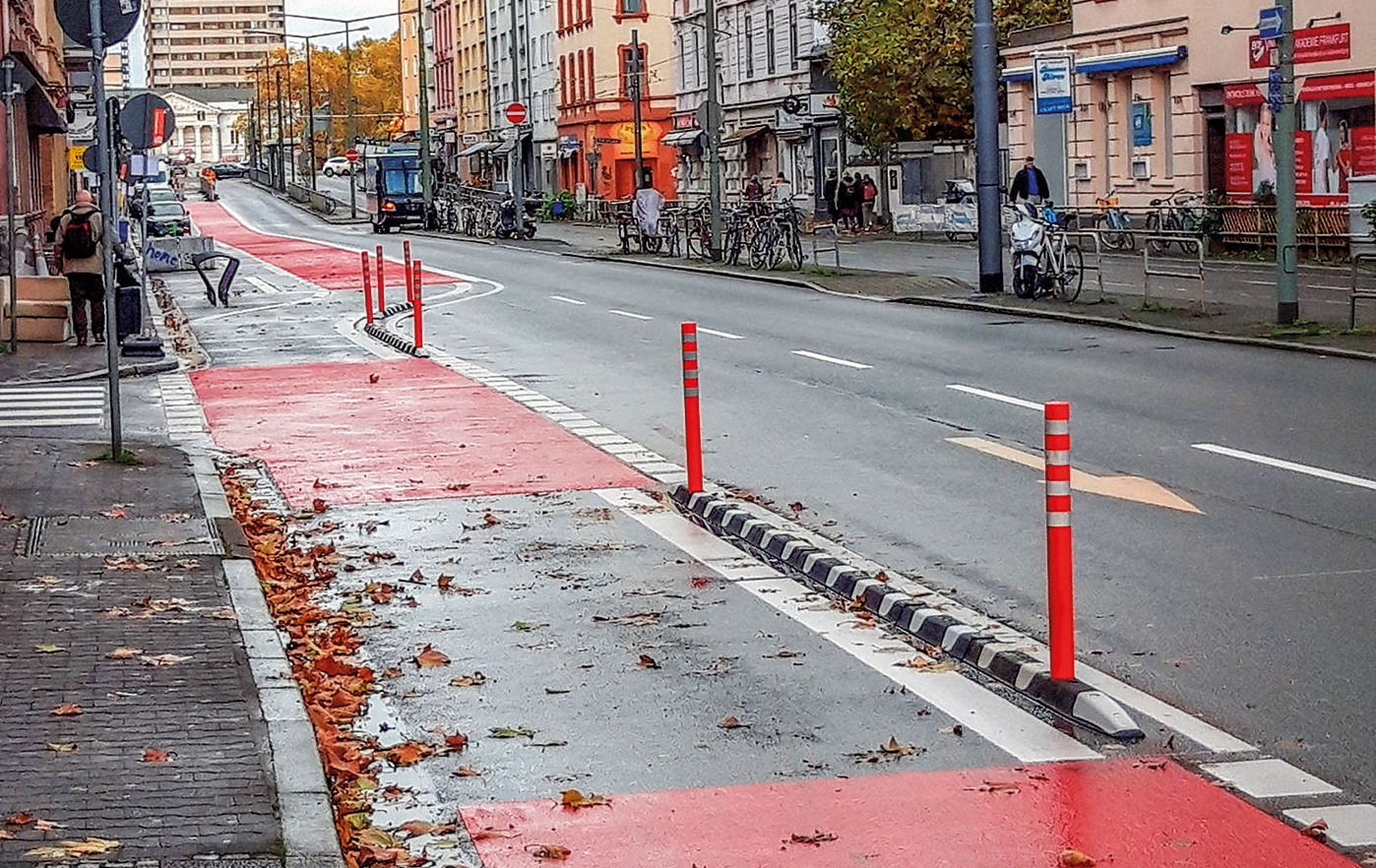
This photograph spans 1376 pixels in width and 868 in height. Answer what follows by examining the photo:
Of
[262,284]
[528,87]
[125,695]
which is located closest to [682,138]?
[528,87]

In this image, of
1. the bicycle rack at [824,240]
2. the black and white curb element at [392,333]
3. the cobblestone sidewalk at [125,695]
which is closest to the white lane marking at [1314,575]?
the cobblestone sidewalk at [125,695]

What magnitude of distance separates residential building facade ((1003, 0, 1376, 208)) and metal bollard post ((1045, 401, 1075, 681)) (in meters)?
29.6

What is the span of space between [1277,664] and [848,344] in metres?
15.6

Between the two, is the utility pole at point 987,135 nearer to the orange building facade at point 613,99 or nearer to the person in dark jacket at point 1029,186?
the person in dark jacket at point 1029,186

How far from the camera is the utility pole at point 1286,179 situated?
22047 millimetres

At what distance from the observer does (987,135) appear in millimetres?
29812

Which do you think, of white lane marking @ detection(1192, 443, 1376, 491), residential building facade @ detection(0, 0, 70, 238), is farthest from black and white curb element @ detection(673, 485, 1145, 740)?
residential building facade @ detection(0, 0, 70, 238)

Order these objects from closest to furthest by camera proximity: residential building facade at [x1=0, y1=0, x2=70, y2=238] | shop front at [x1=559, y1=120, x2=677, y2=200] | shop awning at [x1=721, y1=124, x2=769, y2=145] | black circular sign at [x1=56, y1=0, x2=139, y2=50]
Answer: black circular sign at [x1=56, y1=0, x2=139, y2=50] → residential building facade at [x1=0, y1=0, x2=70, y2=238] → shop awning at [x1=721, y1=124, x2=769, y2=145] → shop front at [x1=559, y1=120, x2=677, y2=200]

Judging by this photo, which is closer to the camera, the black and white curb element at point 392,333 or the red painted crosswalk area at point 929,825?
the red painted crosswalk area at point 929,825

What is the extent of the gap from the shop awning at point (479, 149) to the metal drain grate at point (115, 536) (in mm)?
103179

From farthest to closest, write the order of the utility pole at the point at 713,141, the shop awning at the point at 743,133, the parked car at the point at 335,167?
the parked car at the point at 335,167 → the shop awning at the point at 743,133 → the utility pole at the point at 713,141

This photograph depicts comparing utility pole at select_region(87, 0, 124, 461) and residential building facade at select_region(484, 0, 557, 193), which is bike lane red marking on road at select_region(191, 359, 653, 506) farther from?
residential building facade at select_region(484, 0, 557, 193)

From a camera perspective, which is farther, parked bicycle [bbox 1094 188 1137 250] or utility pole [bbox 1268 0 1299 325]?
parked bicycle [bbox 1094 188 1137 250]

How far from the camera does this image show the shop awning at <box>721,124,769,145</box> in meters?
77.4
